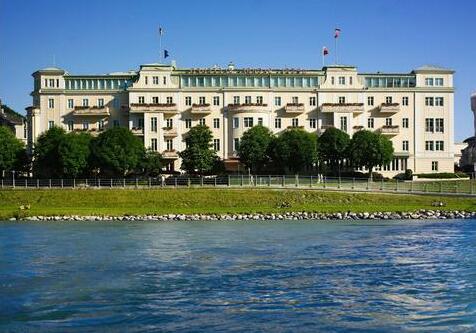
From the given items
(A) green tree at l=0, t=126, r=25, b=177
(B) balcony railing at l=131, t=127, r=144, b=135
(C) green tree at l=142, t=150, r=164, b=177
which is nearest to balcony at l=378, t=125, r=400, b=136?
(C) green tree at l=142, t=150, r=164, b=177

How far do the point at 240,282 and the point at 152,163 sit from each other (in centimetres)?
6376

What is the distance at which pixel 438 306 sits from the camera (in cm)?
2156

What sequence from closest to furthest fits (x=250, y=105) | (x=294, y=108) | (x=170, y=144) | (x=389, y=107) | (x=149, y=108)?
(x=250, y=105) → (x=149, y=108) → (x=294, y=108) → (x=170, y=144) → (x=389, y=107)

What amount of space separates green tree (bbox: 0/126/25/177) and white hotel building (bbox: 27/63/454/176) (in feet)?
38.8

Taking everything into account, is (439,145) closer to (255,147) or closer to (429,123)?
(429,123)

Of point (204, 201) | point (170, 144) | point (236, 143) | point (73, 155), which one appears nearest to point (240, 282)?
point (204, 201)

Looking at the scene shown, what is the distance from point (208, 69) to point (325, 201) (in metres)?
36.2

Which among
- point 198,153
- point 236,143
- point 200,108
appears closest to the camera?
point 198,153

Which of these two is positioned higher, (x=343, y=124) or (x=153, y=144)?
(x=343, y=124)

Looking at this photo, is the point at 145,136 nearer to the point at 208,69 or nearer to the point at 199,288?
the point at 208,69

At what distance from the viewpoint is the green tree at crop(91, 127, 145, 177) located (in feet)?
273

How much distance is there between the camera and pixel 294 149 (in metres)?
85.7

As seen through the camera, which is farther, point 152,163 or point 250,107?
point 250,107

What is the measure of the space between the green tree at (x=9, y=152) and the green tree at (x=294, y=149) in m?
32.4
